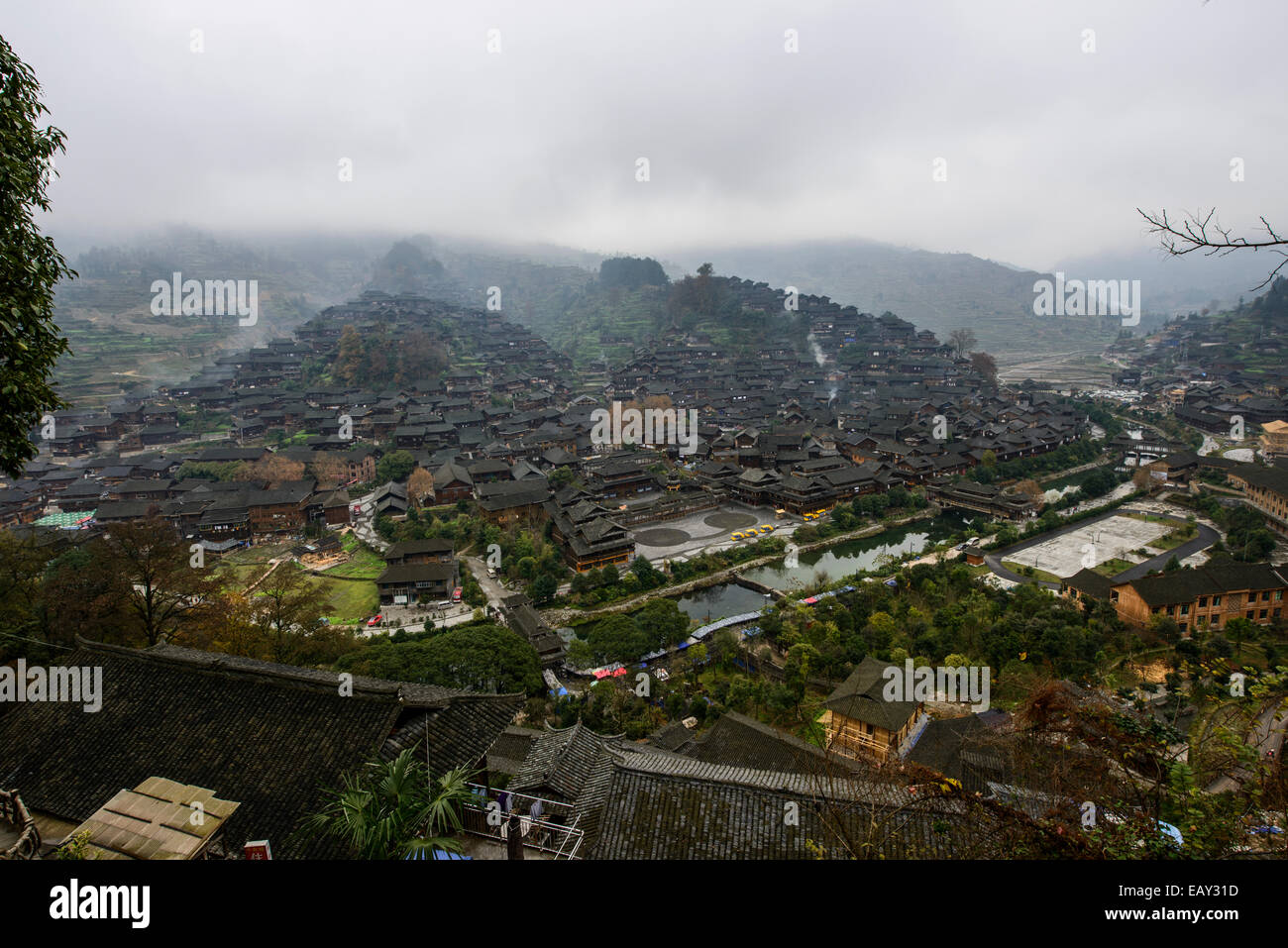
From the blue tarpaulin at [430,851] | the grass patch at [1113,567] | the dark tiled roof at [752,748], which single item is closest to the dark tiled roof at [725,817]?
the blue tarpaulin at [430,851]

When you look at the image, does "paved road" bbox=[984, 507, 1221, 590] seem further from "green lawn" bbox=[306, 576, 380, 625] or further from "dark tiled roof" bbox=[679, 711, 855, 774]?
"green lawn" bbox=[306, 576, 380, 625]

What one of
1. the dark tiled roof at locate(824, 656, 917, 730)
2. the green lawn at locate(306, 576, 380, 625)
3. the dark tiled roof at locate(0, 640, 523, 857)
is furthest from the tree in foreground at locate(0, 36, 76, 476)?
the green lawn at locate(306, 576, 380, 625)

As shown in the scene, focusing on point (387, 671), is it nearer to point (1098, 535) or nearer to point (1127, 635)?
point (1127, 635)

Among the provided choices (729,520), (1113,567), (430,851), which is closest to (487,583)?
(729,520)

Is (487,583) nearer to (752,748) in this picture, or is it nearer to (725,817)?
(752,748)

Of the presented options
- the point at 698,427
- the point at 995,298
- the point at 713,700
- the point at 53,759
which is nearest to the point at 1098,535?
the point at 713,700

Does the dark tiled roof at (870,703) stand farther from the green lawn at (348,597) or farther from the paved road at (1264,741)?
the green lawn at (348,597)
